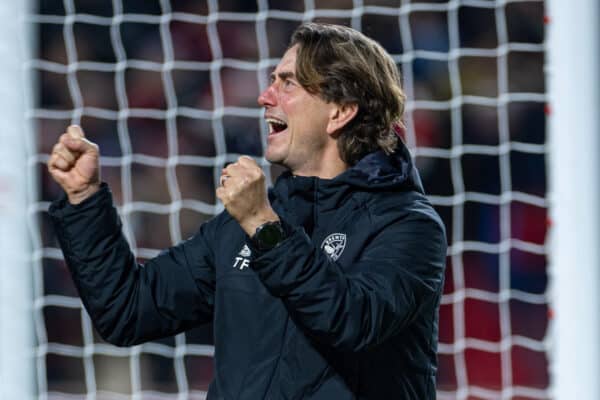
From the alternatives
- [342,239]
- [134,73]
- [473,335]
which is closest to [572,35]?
[342,239]

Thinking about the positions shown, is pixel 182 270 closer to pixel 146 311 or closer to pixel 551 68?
pixel 146 311

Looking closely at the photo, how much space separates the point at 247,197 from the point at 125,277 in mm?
403

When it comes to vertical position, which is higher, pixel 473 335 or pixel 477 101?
pixel 477 101

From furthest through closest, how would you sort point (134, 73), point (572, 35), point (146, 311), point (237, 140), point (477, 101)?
point (134, 73) < point (237, 140) < point (477, 101) < point (572, 35) < point (146, 311)

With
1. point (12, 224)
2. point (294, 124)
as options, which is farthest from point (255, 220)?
point (12, 224)

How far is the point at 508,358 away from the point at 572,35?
4.95 feet

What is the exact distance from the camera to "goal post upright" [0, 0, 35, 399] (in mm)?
2379

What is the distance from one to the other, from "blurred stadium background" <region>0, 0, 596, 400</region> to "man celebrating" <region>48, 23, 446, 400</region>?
1532mm

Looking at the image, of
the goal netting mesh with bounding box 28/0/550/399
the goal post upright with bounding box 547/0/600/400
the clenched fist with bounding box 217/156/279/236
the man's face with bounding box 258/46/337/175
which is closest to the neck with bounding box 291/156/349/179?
the man's face with bounding box 258/46/337/175

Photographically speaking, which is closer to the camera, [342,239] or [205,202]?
[342,239]

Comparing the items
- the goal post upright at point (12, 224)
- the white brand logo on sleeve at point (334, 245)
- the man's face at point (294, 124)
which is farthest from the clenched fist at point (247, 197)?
the goal post upright at point (12, 224)

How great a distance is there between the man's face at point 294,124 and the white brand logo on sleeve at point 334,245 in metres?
0.19

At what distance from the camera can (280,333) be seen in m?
1.62

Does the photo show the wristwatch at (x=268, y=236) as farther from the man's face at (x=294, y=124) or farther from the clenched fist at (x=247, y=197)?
the man's face at (x=294, y=124)
